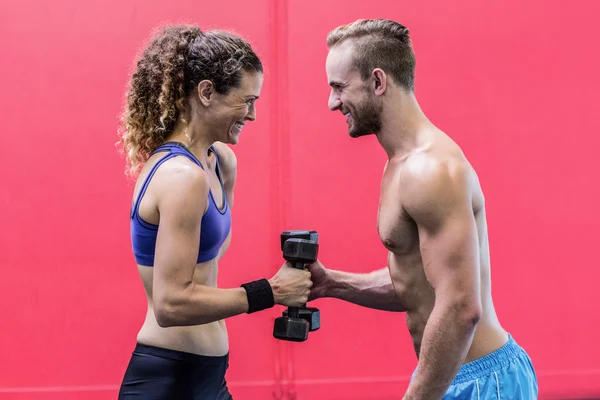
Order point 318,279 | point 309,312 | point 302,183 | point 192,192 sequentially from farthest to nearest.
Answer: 1. point 302,183
2. point 318,279
3. point 309,312
4. point 192,192

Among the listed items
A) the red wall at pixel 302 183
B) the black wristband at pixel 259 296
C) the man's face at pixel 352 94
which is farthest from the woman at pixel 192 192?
the red wall at pixel 302 183

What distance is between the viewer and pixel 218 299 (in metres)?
1.57

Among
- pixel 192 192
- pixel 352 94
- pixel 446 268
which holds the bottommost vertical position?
pixel 446 268

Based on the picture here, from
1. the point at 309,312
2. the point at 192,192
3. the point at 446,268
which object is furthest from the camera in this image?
the point at 309,312

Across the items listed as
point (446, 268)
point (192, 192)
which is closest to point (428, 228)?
point (446, 268)

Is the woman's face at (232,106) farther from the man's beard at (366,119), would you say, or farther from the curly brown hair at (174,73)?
the man's beard at (366,119)

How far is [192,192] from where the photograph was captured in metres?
1.52

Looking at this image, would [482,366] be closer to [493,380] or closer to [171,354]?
[493,380]

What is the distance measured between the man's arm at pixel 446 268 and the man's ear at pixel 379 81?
262 mm

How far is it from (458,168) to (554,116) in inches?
67.9

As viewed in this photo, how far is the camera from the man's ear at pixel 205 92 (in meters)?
1.70

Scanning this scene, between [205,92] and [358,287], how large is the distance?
0.68m

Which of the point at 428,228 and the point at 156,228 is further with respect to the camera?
the point at 156,228

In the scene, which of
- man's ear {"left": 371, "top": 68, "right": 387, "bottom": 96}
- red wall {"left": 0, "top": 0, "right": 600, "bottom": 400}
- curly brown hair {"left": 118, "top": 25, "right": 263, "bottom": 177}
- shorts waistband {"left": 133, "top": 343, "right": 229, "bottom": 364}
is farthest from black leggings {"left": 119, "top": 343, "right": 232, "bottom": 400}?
red wall {"left": 0, "top": 0, "right": 600, "bottom": 400}
